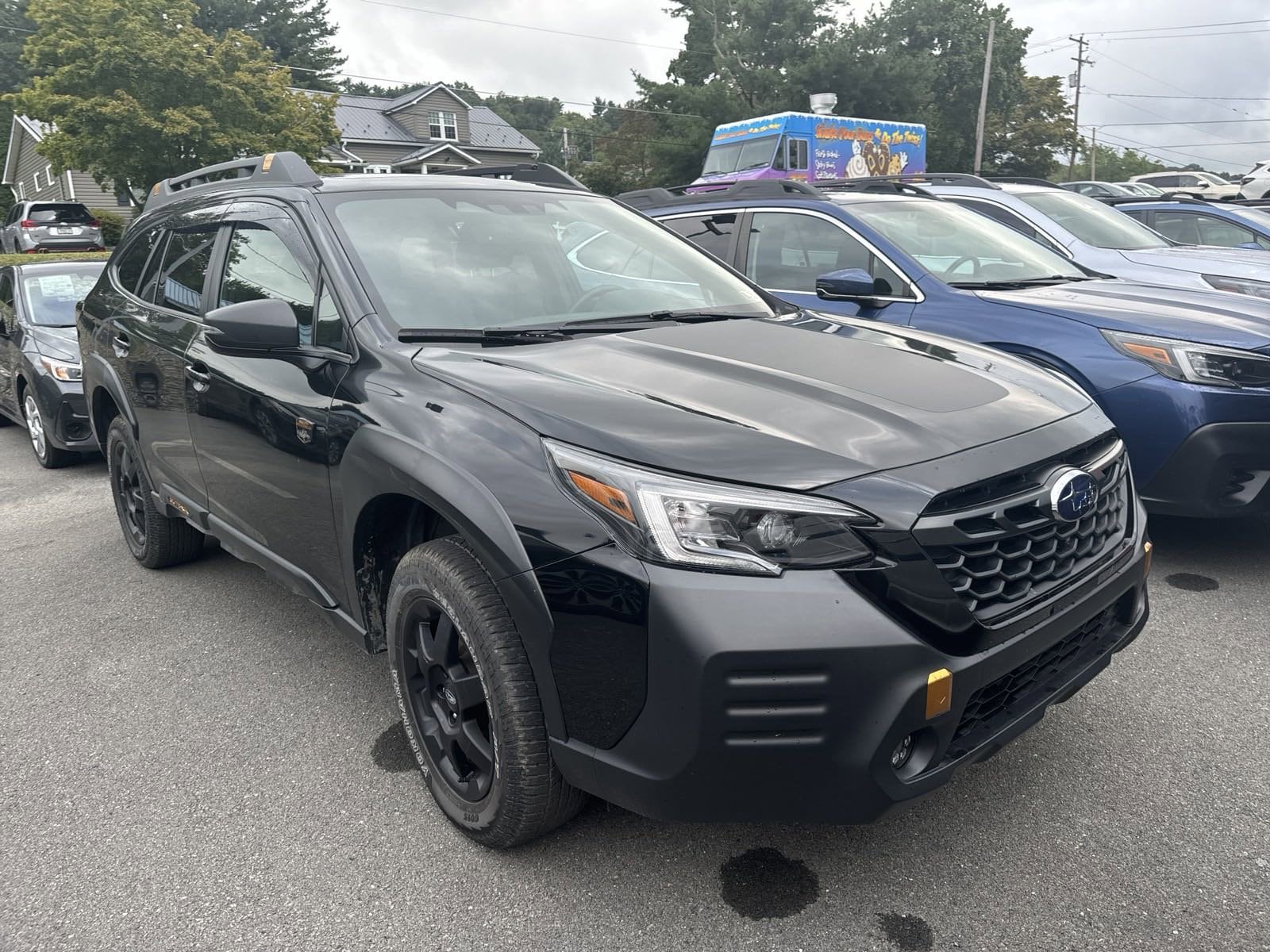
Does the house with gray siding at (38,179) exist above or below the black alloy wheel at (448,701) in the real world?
above

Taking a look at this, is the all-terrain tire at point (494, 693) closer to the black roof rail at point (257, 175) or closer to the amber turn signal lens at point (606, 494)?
the amber turn signal lens at point (606, 494)

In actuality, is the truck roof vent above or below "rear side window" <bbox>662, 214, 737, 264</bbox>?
above

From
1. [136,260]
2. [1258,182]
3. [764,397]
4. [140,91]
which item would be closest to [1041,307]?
[764,397]

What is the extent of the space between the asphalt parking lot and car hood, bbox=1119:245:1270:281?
12.6 ft

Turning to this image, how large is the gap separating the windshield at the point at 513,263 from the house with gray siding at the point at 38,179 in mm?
37762

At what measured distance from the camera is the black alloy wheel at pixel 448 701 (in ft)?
7.98

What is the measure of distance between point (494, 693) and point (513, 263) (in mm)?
1576

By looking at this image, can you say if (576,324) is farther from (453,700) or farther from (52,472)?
(52,472)

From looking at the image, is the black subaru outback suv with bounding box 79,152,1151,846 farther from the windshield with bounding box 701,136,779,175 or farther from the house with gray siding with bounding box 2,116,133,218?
the house with gray siding with bounding box 2,116,133,218

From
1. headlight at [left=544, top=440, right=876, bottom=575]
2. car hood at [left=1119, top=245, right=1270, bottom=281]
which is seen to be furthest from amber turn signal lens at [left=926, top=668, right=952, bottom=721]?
car hood at [left=1119, top=245, right=1270, bottom=281]

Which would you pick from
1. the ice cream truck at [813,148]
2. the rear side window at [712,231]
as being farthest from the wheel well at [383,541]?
the ice cream truck at [813,148]

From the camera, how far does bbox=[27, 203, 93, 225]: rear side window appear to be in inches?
1060

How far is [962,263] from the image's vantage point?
5.34 metres

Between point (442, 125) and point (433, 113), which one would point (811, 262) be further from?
point (442, 125)
